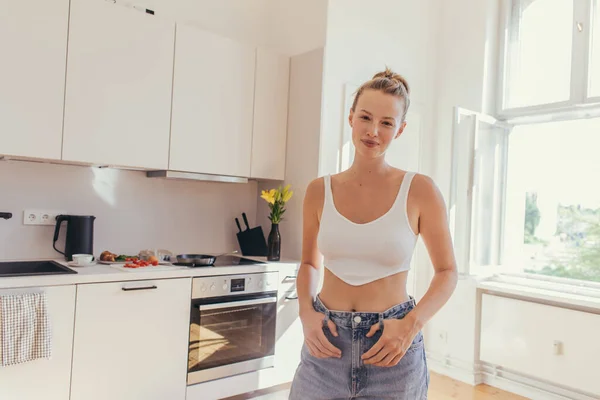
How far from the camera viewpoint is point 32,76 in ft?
7.86

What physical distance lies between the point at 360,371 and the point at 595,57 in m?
3.10

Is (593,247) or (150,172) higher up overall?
(150,172)

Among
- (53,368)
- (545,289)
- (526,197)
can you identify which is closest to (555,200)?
(526,197)

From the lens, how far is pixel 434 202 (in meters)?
1.14

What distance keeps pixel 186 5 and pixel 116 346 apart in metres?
2.20

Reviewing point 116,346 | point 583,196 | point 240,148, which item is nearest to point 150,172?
point 240,148

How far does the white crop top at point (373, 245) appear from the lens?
1118 mm

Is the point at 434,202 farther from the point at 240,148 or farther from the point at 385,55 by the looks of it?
the point at 385,55

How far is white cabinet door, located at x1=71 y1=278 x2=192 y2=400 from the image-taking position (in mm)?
2297

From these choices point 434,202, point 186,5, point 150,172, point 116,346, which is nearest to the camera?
point 434,202

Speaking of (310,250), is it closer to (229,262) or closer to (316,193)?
(316,193)

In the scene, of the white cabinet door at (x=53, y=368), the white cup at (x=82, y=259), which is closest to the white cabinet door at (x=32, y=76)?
the white cup at (x=82, y=259)

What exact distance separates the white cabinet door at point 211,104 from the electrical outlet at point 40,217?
71 centimetres

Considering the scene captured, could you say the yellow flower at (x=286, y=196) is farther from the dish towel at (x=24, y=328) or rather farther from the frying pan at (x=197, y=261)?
the dish towel at (x=24, y=328)
